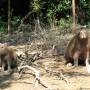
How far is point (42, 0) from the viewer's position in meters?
19.9

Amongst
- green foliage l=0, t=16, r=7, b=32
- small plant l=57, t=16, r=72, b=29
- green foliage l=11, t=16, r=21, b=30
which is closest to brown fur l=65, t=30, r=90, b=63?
small plant l=57, t=16, r=72, b=29

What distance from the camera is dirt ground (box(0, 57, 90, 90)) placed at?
8.29 meters

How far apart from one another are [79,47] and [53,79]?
55.1 inches

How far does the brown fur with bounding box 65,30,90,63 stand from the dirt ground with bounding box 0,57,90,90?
0.86 feet

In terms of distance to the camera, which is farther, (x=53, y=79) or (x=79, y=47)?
(x=79, y=47)

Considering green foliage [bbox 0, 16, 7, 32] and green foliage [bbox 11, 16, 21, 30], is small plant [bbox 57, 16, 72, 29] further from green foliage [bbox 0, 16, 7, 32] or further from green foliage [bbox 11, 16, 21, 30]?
green foliage [bbox 0, 16, 7, 32]

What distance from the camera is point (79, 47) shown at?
992cm

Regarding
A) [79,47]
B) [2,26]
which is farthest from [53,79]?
[2,26]

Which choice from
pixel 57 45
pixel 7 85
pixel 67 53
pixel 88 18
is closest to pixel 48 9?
pixel 88 18

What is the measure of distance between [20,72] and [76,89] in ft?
6.03

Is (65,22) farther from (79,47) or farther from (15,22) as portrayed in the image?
(79,47)

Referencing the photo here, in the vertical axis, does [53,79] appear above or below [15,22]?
below

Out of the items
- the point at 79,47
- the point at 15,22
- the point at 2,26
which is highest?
the point at 15,22

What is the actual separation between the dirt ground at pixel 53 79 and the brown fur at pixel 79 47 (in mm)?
263
